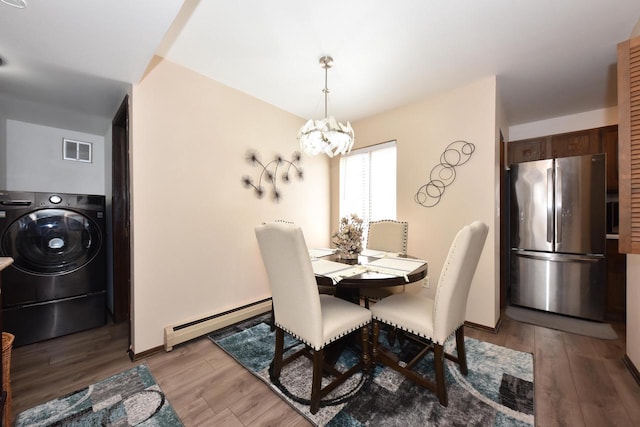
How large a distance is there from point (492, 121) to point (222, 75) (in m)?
2.62

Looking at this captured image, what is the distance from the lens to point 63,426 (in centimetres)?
137

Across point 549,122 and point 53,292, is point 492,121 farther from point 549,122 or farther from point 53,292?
point 53,292

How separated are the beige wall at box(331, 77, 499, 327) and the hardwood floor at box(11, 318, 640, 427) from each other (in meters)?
0.58

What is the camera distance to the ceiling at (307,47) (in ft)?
4.77

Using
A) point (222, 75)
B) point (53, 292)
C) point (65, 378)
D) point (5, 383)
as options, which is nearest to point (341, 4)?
point (222, 75)

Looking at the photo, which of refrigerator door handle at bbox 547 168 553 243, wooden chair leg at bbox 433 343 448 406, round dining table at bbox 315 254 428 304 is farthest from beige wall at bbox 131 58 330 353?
refrigerator door handle at bbox 547 168 553 243

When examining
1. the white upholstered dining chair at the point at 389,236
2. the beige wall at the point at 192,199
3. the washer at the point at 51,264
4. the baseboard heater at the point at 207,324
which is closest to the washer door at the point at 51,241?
the washer at the point at 51,264

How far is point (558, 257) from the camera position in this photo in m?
2.78

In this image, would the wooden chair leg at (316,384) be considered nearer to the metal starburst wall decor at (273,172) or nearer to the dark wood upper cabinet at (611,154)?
the metal starburst wall decor at (273,172)

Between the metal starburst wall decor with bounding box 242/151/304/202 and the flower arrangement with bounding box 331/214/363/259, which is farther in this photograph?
the metal starburst wall decor with bounding box 242/151/304/202

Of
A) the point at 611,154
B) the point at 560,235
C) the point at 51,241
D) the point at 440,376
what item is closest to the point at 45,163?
the point at 51,241

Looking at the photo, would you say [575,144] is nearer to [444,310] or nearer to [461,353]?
[461,353]

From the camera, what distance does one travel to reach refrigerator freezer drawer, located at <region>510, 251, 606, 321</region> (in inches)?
104

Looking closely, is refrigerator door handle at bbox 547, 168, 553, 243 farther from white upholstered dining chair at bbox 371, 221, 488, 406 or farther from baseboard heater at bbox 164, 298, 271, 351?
baseboard heater at bbox 164, 298, 271, 351
